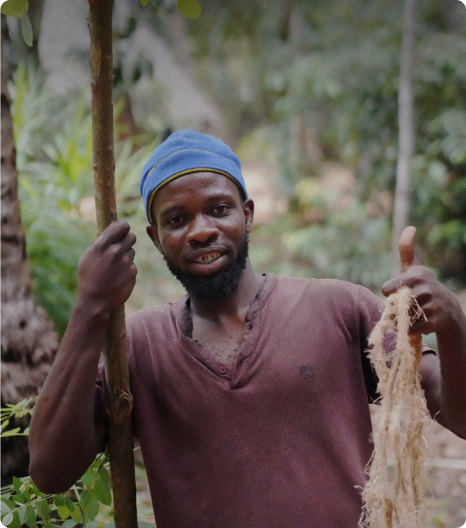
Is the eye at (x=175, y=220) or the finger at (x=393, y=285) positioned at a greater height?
the eye at (x=175, y=220)

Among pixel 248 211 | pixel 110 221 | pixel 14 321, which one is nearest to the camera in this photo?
pixel 110 221

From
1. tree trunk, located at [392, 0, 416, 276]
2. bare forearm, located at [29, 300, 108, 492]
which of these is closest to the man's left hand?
bare forearm, located at [29, 300, 108, 492]

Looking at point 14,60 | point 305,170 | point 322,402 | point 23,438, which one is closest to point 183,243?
point 322,402

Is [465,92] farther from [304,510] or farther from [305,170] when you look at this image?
[304,510]

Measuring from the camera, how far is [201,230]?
63.1 inches

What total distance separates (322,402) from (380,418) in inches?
11.4

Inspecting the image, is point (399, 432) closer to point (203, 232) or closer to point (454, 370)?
point (454, 370)

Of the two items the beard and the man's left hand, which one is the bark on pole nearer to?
the beard

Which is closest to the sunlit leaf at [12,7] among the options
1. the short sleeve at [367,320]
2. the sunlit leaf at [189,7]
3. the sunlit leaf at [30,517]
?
the sunlit leaf at [189,7]

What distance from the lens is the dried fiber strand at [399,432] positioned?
1.25 meters

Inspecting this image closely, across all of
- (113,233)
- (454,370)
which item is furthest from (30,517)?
(454,370)

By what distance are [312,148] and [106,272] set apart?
7261 millimetres

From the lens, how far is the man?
1395 mm

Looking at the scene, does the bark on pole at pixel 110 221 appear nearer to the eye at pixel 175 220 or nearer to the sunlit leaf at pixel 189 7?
the sunlit leaf at pixel 189 7
